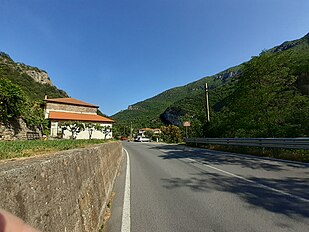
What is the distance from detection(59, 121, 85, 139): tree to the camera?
46.0 metres

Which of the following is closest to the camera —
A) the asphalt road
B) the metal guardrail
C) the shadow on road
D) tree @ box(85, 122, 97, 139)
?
the asphalt road

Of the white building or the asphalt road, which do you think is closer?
the asphalt road

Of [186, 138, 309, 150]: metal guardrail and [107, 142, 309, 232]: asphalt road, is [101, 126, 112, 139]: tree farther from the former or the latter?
[107, 142, 309, 232]: asphalt road

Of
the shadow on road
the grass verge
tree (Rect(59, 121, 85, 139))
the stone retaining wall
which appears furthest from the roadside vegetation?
tree (Rect(59, 121, 85, 139))

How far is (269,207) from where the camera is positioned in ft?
14.2

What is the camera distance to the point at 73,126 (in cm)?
4791

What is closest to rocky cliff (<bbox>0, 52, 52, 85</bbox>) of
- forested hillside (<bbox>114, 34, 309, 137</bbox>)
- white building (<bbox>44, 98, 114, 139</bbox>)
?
white building (<bbox>44, 98, 114, 139</bbox>)

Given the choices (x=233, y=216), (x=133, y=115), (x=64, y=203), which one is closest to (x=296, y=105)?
(x=233, y=216)

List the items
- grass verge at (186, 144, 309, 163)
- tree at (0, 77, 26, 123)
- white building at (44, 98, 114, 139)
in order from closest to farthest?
grass verge at (186, 144, 309, 163) < tree at (0, 77, 26, 123) < white building at (44, 98, 114, 139)

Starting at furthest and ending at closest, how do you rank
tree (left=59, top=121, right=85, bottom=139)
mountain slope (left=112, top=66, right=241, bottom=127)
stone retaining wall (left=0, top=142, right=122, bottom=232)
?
mountain slope (left=112, top=66, right=241, bottom=127)
tree (left=59, top=121, right=85, bottom=139)
stone retaining wall (left=0, top=142, right=122, bottom=232)

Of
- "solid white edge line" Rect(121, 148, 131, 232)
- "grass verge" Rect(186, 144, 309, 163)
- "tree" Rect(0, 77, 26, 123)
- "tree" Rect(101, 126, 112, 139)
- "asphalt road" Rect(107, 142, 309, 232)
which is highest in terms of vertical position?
"tree" Rect(0, 77, 26, 123)

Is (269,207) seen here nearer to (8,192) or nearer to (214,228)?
(214,228)

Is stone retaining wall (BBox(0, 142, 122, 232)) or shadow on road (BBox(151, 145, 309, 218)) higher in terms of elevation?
stone retaining wall (BBox(0, 142, 122, 232))

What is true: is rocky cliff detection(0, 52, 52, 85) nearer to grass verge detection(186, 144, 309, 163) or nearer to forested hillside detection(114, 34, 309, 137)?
forested hillside detection(114, 34, 309, 137)
